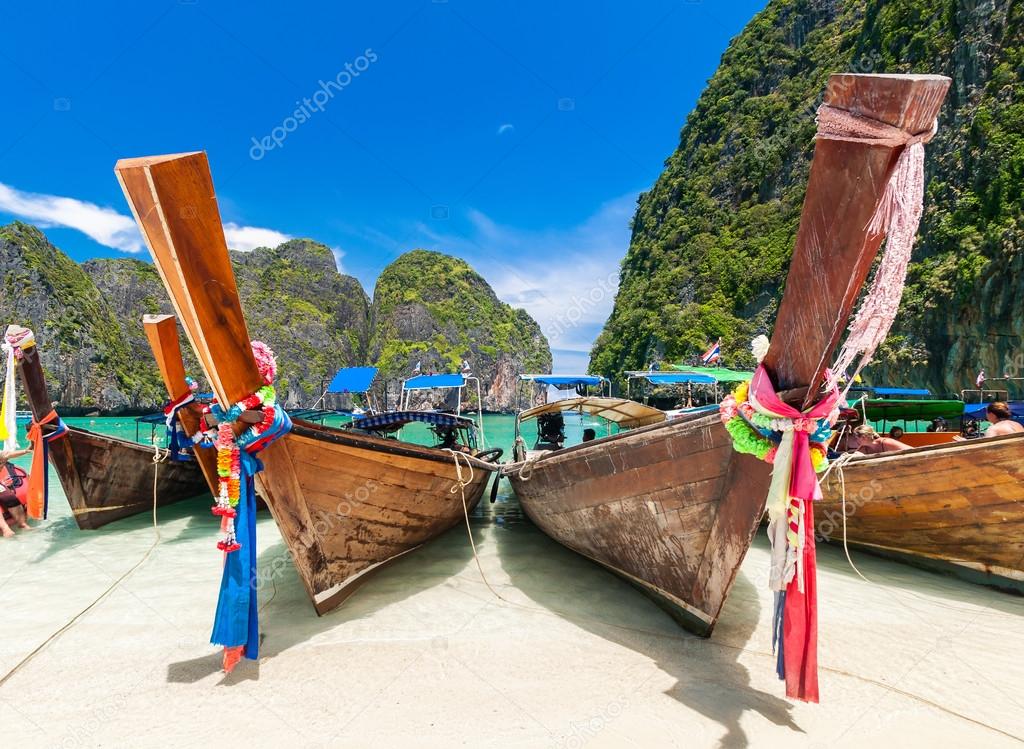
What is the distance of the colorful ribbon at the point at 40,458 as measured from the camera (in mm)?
6242

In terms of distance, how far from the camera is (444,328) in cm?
9756

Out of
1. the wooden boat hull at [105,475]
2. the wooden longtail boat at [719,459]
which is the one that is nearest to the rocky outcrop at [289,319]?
the wooden boat hull at [105,475]

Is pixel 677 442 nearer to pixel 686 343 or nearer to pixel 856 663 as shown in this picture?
pixel 856 663

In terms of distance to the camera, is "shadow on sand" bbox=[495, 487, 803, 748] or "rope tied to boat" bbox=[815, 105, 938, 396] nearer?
"rope tied to boat" bbox=[815, 105, 938, 396]

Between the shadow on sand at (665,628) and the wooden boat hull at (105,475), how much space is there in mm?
5324

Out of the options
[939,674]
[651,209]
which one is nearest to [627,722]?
[939,674]

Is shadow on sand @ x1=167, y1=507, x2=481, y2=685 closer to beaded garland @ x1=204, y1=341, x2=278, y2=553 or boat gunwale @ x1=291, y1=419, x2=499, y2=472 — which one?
beaded garland @ x1=204, y1=341, x2=278, y2=553

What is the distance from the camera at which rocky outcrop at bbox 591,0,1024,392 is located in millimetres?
21891

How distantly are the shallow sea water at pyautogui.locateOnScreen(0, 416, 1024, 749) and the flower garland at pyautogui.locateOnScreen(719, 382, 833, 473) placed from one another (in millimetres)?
1625

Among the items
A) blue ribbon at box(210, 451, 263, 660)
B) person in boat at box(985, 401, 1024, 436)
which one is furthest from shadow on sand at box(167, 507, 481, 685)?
person in boat at box(985, 401, 1024, 436)

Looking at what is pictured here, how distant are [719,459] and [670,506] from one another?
59cm

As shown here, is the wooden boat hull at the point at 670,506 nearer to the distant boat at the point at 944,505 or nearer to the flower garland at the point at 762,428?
the flower garland at the point at 762,428

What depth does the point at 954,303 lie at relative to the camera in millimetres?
23062

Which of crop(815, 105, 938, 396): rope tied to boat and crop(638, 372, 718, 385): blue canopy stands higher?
crop(815, 105, 938, 396): rope tied to boat
